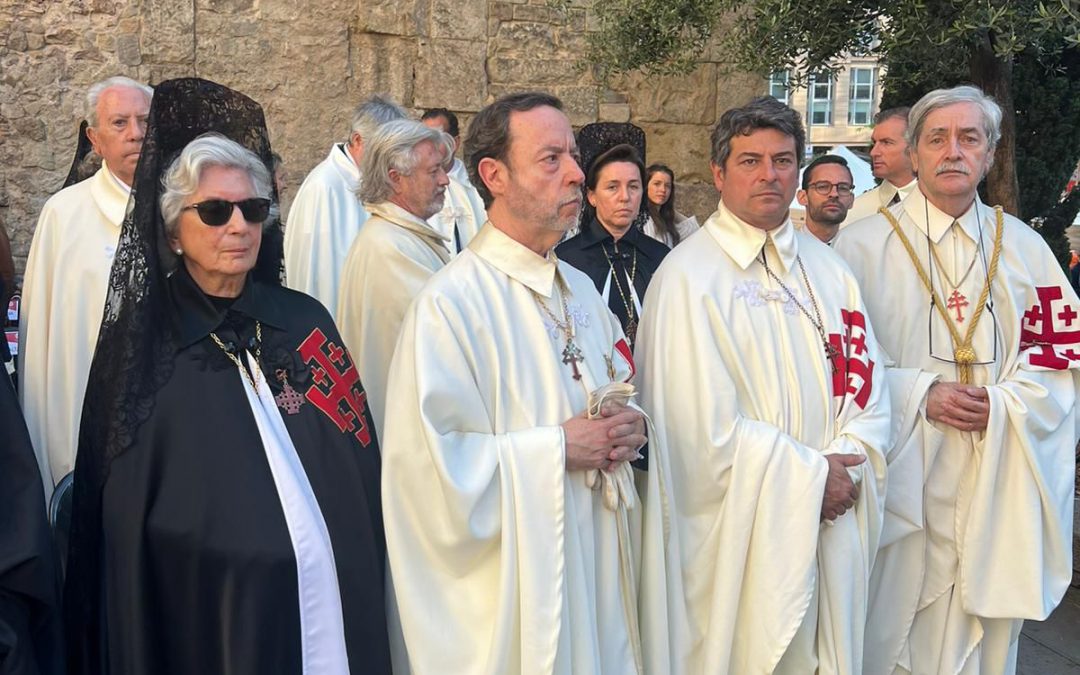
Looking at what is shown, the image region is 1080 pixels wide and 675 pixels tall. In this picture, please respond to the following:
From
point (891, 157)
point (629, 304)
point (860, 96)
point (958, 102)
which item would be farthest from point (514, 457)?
point (860, 96)

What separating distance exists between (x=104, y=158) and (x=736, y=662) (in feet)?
9.45

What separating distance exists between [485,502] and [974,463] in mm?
1919

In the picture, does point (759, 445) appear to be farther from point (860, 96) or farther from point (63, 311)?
point (860, 96)

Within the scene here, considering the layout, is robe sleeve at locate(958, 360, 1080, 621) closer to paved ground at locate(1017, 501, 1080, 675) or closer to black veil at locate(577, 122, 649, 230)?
paved ground at locate(1017, 501, 1080, 675)

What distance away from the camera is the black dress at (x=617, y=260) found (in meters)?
4.70

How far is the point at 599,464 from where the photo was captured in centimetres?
251

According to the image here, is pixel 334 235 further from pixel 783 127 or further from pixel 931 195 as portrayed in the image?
pixel 931 195

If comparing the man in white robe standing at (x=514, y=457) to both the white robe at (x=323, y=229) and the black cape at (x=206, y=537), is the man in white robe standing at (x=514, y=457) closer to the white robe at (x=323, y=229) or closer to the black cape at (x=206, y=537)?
the black cape at (x=206, y=537)

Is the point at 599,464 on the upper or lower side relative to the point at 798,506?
upper

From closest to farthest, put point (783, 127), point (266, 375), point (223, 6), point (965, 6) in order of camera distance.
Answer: point (266, 375) < point (783, 127) < point (965, 6) < point (223, 6)

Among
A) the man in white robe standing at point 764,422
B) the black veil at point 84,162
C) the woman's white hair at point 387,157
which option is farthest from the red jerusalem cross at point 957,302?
the black veil at point 84,162

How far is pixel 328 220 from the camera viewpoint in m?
4.62

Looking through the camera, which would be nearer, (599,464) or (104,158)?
(599,464)

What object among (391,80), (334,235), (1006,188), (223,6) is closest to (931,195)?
(1006,188)
